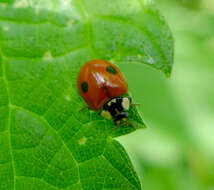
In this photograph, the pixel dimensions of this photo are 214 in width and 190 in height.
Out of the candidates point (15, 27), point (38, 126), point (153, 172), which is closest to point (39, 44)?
point (15, 27)

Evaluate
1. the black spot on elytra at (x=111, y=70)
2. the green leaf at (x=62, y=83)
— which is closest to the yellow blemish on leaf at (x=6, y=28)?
the green leaf at (x=62, y=83)

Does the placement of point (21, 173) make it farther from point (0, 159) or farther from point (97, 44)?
point (97, 44)

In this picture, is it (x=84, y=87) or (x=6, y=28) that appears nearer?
(x=6, y=28)

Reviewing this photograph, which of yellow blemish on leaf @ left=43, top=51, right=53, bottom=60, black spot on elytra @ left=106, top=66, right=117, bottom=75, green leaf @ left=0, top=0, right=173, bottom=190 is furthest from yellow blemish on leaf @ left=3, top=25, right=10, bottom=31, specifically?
black spot on elytra @ left=106, top=66, right=117, bottom=75

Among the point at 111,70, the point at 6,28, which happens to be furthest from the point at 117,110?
the point at 6,28

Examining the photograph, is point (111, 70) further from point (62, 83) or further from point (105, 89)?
point (62, 83)
